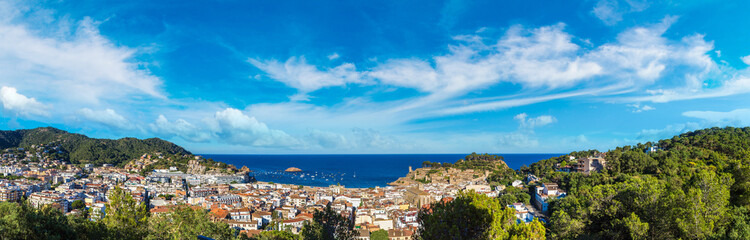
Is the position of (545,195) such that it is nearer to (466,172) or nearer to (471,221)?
(471,221)

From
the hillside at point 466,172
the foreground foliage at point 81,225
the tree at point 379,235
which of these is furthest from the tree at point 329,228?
the hillside at point 466,172

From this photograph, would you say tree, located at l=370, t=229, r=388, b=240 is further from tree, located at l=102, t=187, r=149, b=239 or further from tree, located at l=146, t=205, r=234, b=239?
tree, located at l=102, t=187, r=149, b=239

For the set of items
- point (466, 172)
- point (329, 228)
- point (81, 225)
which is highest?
point (81, 225)

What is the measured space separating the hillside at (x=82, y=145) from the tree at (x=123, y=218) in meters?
105

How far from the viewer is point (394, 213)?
124 ft

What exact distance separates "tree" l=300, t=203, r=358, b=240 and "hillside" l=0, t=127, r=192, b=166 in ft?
342

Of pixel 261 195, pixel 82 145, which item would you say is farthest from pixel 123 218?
pixel 82 145

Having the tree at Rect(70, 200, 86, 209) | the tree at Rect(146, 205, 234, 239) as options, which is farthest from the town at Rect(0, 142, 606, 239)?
the tree at Rect(146, 205, 234, 239)

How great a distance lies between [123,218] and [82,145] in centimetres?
12335

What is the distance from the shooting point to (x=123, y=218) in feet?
35.8

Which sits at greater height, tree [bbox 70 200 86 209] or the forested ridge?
the forested ridge

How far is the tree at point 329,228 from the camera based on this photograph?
15260 millimetres

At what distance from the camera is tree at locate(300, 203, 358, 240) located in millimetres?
15260

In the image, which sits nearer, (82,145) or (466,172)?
(466,172)
